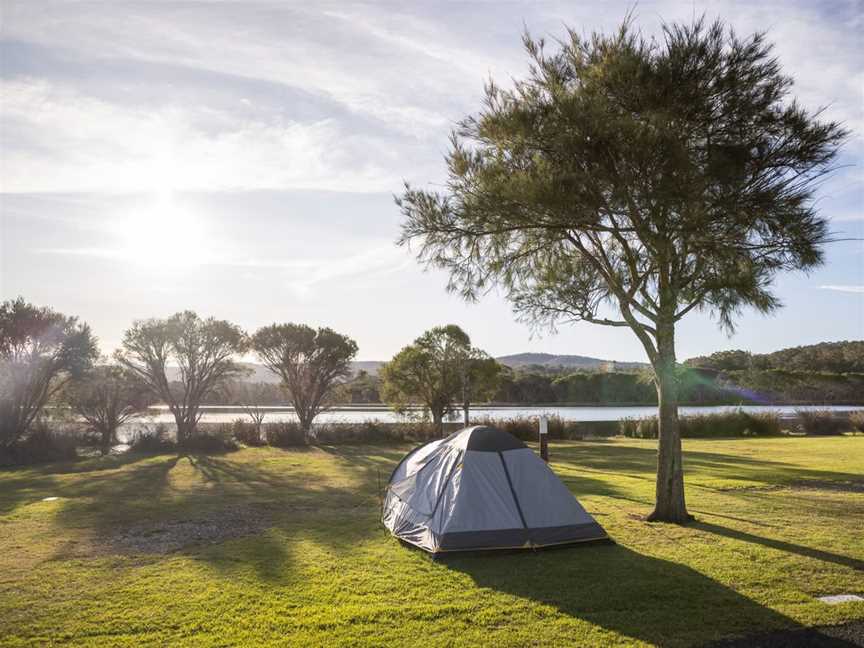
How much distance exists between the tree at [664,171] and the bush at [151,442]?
51.7ft

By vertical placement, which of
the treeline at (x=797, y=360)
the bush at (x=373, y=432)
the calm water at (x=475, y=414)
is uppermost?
the treeline at (x=797, y=360)

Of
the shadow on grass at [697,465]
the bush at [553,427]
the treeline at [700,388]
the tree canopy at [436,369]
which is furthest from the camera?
the treeline at [700,388]

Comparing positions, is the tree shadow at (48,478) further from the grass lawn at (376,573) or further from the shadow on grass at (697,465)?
the shadow on grass at (697,465)

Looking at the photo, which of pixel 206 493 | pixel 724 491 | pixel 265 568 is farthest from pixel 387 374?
pixel 265 568

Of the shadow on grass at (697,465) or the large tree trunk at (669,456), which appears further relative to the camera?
the shadow on grass at (697,465)

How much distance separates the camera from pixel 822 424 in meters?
27.5

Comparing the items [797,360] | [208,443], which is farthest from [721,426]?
[797,360]

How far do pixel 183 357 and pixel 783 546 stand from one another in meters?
21.8

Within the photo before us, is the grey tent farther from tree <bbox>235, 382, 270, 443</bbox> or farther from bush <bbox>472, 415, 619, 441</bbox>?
tree <bbox>235, 382, 270, 443</bbox>

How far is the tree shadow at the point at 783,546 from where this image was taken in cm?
735

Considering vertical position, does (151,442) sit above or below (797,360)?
below

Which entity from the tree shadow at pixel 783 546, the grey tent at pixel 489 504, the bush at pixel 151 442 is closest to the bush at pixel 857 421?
the tree shadow at pixel 783 546

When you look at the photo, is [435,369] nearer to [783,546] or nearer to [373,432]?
[373,432]

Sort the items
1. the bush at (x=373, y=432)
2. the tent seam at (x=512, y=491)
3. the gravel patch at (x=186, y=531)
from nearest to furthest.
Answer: the tent seam at (x=512, y=491) < the gravel patch at (x=186, y=531) < the bush at (x=373, y=432)
